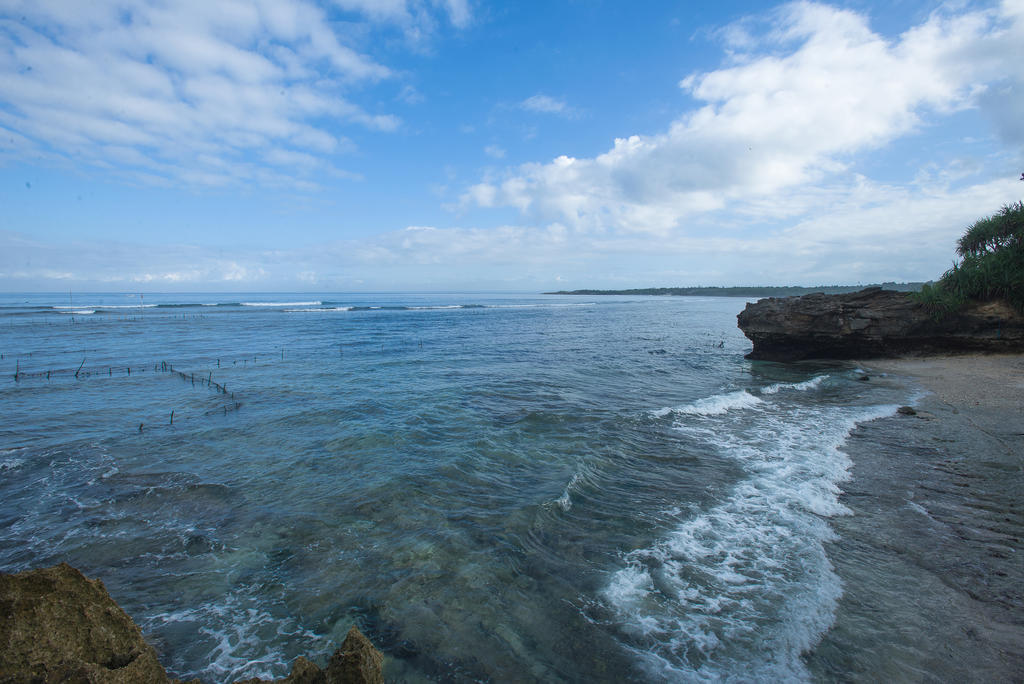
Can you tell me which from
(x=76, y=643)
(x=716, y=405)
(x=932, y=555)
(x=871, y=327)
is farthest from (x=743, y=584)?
(x=871, y=327)

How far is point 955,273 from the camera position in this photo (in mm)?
20859

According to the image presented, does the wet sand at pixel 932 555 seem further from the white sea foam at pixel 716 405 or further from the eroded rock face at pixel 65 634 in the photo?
the eroded rock face at pixel 65 634

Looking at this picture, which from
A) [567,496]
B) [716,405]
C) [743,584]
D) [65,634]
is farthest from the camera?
[716,405]

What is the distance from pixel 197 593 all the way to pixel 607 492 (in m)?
7.19

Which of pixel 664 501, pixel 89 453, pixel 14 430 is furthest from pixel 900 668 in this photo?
pixel 14 430

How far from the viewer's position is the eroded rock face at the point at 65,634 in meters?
2.94

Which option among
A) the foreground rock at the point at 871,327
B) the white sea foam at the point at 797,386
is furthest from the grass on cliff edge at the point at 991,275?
the white sea foam at the point at 797,386

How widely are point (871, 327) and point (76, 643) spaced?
29.0 meters

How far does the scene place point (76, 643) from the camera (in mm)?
3219

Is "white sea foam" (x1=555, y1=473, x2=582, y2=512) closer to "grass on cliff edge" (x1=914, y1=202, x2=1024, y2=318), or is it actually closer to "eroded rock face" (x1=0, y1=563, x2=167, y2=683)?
"eroded rock face" (x1=0, y1=563, x2=167, y2=683)

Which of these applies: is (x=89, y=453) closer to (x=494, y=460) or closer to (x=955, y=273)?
(x=494, y=460)

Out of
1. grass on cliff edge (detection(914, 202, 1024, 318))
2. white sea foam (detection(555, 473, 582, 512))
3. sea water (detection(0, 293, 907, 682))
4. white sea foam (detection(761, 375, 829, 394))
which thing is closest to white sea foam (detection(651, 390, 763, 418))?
sea water (detection(0, 293, 907, 682))

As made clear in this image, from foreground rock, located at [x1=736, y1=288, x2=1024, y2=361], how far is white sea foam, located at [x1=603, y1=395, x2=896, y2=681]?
15.8 metres

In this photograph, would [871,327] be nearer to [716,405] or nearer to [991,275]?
[991,275]
